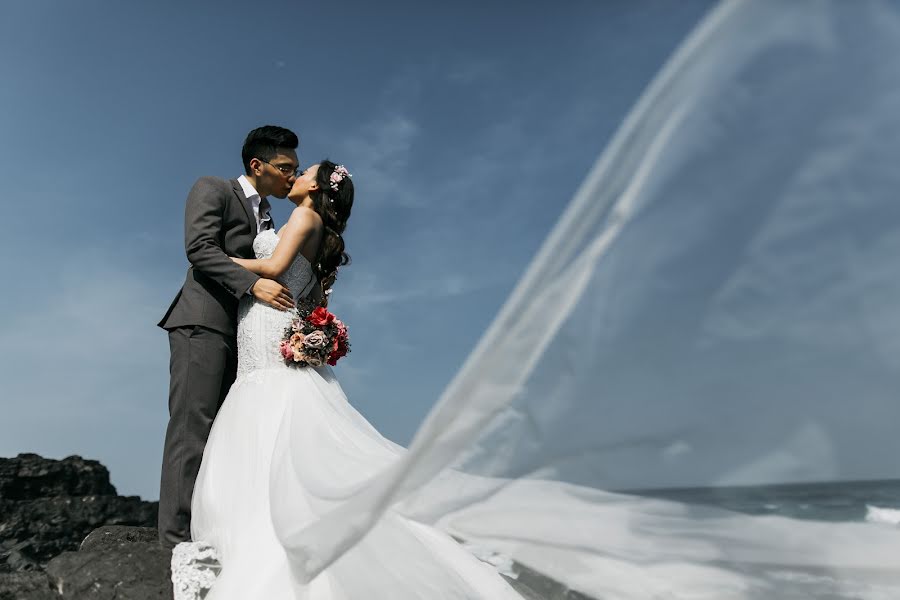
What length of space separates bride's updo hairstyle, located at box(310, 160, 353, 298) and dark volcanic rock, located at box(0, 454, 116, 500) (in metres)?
13.5

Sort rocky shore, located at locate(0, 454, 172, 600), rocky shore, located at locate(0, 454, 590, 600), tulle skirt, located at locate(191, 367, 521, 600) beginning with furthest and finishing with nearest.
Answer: rocky shore, located at locate(0, 454, 172, 600), rocky shore, located at locate(0, 454, 590, 600), tulle skirt, located at locate(191, 367, 521, 600)

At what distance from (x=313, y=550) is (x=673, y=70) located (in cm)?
261

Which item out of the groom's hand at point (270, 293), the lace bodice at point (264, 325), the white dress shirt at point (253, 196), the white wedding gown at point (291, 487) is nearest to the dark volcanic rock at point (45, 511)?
the white dress shirt at point (253, 196)

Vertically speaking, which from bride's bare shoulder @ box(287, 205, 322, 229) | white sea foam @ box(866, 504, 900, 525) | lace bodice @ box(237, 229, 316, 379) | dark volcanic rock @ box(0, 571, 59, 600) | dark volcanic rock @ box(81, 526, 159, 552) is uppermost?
bride's bare shoulder @ box(287, 205, 322, 229)

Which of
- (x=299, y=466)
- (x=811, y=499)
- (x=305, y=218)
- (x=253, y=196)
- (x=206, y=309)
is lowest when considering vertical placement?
(x=299, y=466)

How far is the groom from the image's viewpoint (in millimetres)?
5539

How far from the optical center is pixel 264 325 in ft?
18.4

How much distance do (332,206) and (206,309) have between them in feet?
3.95

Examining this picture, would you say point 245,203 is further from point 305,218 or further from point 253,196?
point 305,218

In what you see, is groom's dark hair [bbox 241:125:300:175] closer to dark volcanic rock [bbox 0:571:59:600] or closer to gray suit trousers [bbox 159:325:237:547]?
gray suit trousers [bbox 159:325:237:547]

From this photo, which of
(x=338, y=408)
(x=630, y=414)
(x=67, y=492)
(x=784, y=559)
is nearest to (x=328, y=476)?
(x=338, y=408)

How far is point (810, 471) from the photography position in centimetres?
282

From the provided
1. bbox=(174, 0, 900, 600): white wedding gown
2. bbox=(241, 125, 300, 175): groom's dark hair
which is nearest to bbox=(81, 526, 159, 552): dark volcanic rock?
bbox=(241, 125, 300, 175): groom's dark hair

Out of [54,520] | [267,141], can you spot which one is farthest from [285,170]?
[54,520]
